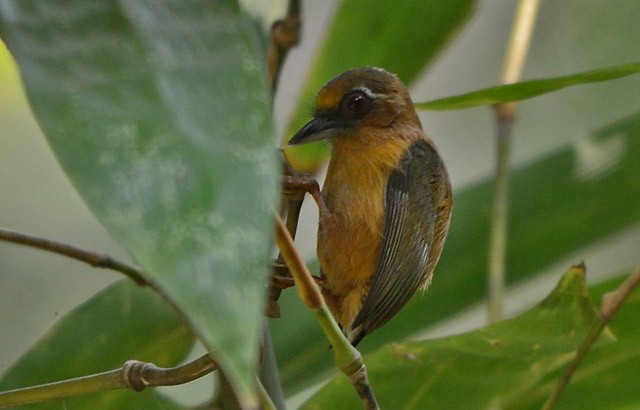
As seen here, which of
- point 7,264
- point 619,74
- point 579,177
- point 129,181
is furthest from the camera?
point 7,264

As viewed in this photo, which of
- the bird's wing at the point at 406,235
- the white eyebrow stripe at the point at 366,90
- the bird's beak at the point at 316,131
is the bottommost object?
the bird's wing at the point at 406,235

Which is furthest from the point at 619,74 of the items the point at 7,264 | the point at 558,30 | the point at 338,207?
the point at 558,30

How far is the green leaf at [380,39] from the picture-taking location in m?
1.26

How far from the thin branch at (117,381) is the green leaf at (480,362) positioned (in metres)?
0.32

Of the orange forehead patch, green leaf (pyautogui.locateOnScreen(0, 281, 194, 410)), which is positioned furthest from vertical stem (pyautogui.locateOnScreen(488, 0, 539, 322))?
green leaf (pyautogui.locateOnScreen(0, 281, 194, 410))

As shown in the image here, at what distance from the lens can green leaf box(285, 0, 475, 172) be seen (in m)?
1.26

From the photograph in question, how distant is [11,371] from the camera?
0.97 m

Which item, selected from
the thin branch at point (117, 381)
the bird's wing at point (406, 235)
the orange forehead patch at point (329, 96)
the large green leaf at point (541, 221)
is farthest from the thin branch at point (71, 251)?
the large green leaf at point (541, 221)

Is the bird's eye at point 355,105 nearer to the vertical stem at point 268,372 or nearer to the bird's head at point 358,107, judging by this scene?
the bird's head at point 358,107

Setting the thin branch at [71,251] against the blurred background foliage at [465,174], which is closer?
the thin branch at [71,251]

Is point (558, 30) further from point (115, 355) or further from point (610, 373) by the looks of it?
point (115, 355)

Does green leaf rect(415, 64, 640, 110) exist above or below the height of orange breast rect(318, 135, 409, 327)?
above

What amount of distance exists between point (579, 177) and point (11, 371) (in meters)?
0.77

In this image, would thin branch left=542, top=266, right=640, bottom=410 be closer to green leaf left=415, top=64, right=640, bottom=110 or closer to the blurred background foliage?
green leaf left=415, top=64, right=640, bottom=110
